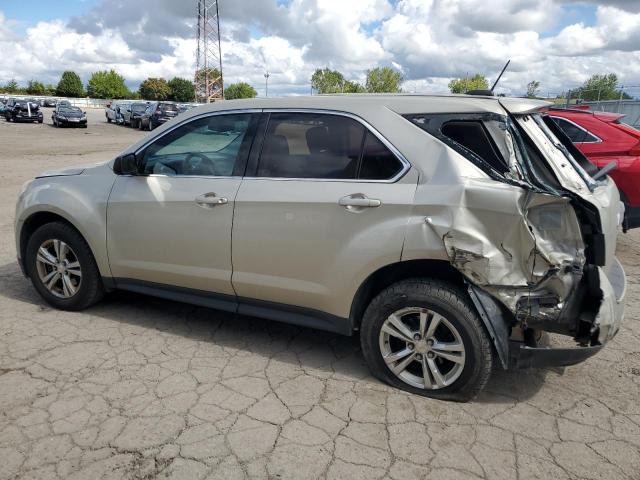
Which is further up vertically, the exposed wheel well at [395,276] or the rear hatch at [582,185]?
the rear hatch at [582,185]

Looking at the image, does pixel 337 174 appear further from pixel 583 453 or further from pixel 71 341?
pixel 71 341

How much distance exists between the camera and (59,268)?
167 inches

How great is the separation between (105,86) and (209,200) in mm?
140093

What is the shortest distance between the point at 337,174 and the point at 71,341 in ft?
7.55

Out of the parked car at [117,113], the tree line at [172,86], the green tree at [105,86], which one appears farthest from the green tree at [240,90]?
the parked car at [117,113]

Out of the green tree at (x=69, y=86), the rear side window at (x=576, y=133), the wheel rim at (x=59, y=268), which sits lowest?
the wheel rim at (x=59, y=268)

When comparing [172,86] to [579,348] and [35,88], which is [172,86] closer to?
[35,88]

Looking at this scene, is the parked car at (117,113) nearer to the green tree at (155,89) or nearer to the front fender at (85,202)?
the front fender at (85,202)

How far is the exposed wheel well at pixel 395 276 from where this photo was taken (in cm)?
299

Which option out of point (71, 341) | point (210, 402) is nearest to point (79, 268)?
point (71, 341)

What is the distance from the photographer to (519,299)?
278 centimetres

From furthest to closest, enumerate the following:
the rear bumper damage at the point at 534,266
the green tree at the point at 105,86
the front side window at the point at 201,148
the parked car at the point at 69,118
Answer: the green tree at the point at 105,86 < the parked car at the point at 69,118 < the front side window at the point at 201,148 < the rear bumper damage at the point at 534,266

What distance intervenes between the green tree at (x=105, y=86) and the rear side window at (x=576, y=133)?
13588cm

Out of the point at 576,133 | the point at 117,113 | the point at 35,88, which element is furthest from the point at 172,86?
the point at 576,133
